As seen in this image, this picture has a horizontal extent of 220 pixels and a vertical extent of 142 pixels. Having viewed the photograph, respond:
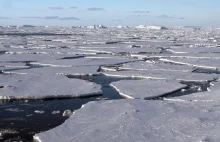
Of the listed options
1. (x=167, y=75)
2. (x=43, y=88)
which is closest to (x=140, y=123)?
(x=43, y=88)

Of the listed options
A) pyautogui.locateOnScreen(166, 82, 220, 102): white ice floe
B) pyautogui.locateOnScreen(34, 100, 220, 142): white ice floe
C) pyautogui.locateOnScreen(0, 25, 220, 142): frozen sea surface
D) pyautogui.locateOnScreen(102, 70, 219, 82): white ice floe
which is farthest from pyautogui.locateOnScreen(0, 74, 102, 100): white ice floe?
pyautogui.locateOnScreen(102, 70, 219, 82): white ice floe

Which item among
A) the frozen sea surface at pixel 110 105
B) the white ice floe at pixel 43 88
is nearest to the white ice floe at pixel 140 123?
the frozen sea surface at pixel 110 105

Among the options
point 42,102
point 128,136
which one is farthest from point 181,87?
point 128,136

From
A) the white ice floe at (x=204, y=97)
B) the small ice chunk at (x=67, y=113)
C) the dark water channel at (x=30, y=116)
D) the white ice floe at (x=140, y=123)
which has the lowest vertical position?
the dark water channel at (x=30, y=116)

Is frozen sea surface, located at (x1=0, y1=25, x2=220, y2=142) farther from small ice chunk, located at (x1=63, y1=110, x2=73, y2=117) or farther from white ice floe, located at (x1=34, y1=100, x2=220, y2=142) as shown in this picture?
small ice chunk, located at (x1=63, y1=110, x2=73, y2=117)

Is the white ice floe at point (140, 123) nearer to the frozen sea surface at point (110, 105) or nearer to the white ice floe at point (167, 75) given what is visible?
the frozen sea surface at point (110, 105)

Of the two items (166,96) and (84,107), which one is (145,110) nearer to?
(84,107)
